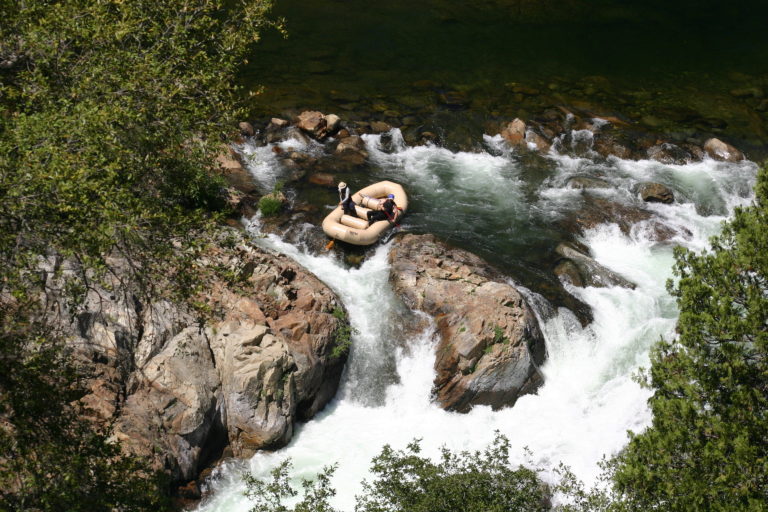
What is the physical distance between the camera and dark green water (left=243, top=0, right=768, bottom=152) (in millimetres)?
27391

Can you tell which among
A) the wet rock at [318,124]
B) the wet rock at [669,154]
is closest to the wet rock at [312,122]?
the wet rock at [318,124]

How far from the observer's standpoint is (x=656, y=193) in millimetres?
22797

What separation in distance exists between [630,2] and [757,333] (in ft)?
109

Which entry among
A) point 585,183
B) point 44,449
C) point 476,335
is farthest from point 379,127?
point 44,449

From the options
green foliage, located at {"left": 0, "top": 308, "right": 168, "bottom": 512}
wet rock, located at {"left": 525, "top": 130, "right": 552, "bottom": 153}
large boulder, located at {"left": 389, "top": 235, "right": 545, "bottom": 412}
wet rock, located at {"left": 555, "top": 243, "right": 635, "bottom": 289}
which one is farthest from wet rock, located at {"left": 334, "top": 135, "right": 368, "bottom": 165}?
green foliage, located at {"left": 0, "top": 308, "right": 168, "bottom": 512}

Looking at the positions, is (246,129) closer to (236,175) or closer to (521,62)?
(236,175)

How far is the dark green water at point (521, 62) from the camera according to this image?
27391mm

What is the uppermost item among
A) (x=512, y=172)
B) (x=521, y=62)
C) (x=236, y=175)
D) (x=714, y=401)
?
(x=714, y=401)

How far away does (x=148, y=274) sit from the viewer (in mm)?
11523

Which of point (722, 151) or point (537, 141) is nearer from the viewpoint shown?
point (722, 151)

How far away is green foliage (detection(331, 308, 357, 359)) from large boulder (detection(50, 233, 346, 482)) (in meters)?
0.10

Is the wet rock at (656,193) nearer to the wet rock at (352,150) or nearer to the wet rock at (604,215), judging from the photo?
the wet rock at (604,215)

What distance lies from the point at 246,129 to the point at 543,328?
13.4 metres

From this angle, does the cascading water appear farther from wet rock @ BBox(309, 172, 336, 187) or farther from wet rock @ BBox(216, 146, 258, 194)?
wet rock @ BBox(309, 172, 336, 187)
